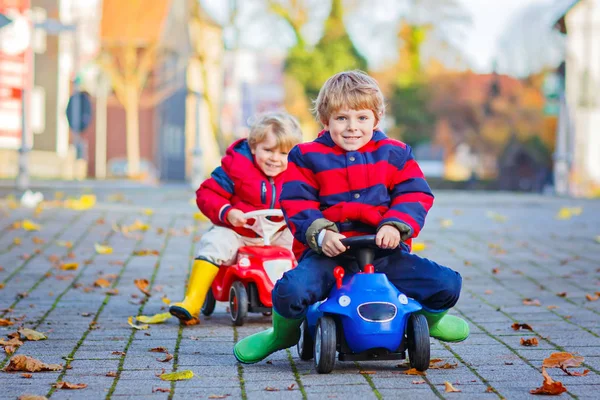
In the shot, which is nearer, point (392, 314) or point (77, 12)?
point (392, 314)

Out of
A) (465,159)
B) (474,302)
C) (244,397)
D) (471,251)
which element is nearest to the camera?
(244,397)

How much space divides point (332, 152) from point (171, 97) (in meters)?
51.0

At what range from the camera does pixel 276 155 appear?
6.28 m

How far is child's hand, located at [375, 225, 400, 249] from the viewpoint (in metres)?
4.43

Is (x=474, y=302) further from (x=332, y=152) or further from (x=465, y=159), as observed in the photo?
(x=465, y=159)

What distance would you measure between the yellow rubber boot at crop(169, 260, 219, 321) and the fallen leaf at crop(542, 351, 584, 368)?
216cm

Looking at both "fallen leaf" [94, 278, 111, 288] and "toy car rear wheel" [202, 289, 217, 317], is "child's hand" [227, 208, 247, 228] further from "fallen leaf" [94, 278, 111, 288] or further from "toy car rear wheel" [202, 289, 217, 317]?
"fallen leaf" [94, 278, 111, 288]

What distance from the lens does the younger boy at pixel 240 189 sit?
20.5 feet

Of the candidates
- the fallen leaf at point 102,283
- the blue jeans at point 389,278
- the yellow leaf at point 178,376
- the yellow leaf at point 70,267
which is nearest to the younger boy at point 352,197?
the blue jeans at point 389,278

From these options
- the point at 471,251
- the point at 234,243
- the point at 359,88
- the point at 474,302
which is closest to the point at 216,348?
the point at 234,243

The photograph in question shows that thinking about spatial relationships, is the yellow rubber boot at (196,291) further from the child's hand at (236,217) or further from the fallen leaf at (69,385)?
the fallen leaf at (69,385)

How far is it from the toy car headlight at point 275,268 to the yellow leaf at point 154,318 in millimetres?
681

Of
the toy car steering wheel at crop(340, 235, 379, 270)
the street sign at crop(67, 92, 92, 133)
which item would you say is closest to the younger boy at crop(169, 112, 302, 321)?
the toy car steering wheel at crop(340, 235, 379, 270)

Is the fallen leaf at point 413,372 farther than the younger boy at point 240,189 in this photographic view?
No
